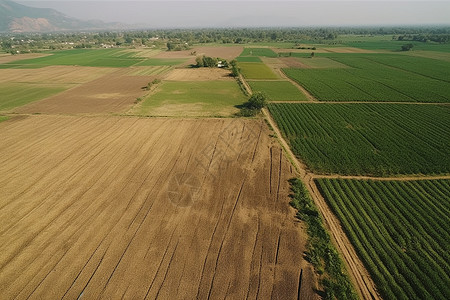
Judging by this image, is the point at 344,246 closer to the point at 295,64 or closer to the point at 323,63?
the point at 295,64

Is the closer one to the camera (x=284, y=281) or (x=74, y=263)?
(x=284, y=281)

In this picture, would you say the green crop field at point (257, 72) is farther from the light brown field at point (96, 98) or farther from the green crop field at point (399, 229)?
the green crop field at point (399, 229)

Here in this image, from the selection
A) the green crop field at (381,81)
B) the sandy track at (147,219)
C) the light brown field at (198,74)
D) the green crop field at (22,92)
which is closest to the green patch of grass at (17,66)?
the green crop field at (22,92)

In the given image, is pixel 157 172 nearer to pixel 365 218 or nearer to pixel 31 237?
pixel 31 237

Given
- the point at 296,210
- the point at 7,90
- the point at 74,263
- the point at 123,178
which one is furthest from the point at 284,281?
the point at 7,90

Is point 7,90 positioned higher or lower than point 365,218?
higher

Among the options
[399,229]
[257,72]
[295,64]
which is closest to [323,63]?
[295,64]

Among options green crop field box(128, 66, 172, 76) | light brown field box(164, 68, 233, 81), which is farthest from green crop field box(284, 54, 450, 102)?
green crop field box(128, 66, 172, 76)

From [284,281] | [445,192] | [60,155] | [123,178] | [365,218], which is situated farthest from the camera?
[60,155]
